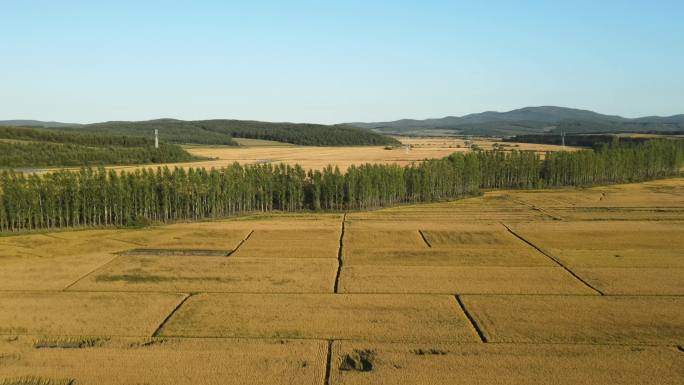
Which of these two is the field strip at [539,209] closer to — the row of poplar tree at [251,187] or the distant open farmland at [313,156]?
the row of poplar tree at [251,187]

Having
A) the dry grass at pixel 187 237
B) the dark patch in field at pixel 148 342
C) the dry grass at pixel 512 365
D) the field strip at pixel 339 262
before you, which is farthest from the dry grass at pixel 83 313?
the dry grass at pixel 187 237

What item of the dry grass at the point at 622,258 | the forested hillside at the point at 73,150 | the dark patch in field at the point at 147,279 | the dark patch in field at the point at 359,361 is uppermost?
the forested hillside at the point at 73,150

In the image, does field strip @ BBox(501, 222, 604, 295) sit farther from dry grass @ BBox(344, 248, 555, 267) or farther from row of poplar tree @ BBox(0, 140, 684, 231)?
row of poplar tree @ BBox(0, 140, 684, 231)

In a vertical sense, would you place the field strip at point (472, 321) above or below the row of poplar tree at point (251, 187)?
below

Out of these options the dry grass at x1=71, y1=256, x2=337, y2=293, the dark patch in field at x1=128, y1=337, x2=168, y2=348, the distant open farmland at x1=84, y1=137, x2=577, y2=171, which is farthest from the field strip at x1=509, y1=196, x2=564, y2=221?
the dark patch in field at x1=128, y1=337, x2=168, y2=348

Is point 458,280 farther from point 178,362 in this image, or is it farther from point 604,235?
point 604,235
